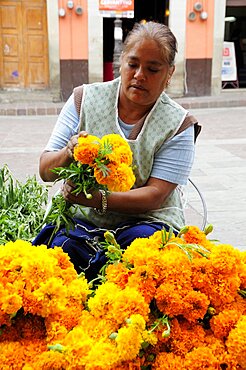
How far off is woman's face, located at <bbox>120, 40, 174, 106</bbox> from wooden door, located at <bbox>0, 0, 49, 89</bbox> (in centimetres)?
1063

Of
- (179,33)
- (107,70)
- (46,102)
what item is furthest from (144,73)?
(107,70)

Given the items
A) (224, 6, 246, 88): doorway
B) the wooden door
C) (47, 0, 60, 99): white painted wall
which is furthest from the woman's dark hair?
(224, 6, 246, 88): doorway

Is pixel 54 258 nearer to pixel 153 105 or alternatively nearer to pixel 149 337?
pixel 149 337

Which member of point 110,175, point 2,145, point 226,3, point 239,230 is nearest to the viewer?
point 110,175

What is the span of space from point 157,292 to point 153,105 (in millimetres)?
950

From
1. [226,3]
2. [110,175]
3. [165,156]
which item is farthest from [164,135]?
[226,3]

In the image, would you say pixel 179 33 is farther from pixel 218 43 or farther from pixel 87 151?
pixel 87 151

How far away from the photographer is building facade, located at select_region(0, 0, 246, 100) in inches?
461

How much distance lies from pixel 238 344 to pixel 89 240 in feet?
2.74

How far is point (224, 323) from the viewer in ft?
4.69

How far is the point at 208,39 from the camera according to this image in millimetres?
12398

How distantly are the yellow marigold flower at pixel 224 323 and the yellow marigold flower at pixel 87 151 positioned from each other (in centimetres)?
59

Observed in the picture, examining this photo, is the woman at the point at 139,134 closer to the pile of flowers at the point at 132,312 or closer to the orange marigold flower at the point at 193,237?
the orange marigold flower at the point at 193,237

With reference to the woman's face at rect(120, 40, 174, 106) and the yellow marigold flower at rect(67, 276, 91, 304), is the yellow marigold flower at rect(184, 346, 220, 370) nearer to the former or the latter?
the yellow marigold flower at rect(67, 276, 91, 304)
